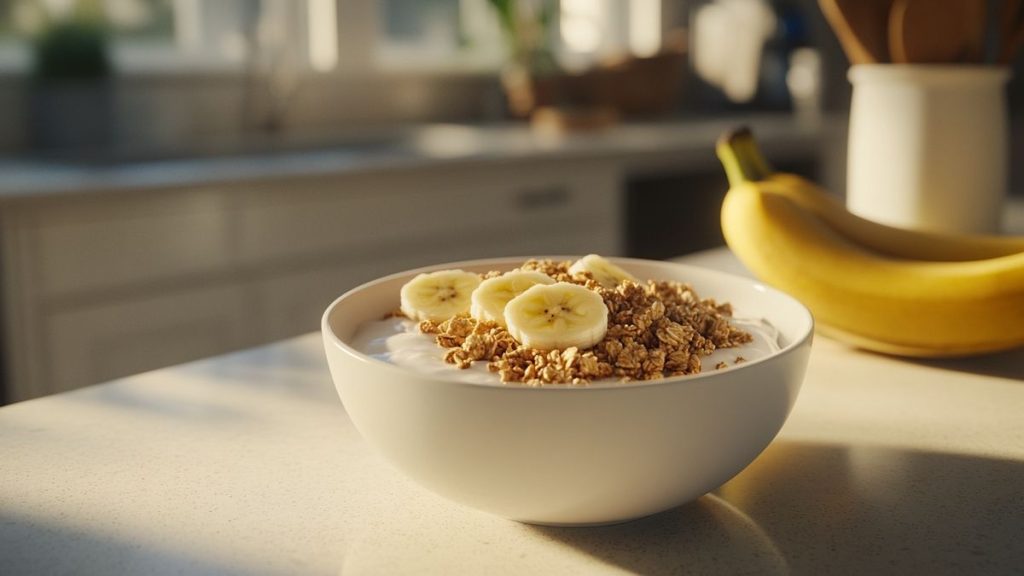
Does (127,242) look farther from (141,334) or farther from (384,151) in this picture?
(384,151)

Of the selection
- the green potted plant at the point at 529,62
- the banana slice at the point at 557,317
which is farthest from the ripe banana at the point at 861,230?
the green potted plant at the point at 529,62

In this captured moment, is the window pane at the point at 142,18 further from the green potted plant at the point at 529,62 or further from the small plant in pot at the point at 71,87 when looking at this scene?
the green potted plant at the point at 529,62

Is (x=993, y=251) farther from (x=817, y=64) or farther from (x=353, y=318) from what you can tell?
(x=817, y=64)

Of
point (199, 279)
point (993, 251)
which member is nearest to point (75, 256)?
point (199, 279)

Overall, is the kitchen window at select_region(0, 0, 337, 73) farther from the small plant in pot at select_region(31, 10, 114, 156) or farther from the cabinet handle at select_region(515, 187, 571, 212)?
the cabinet handle at select_region(515, 187, 571, 212)

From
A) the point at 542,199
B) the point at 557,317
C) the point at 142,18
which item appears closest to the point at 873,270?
the point at 557,317

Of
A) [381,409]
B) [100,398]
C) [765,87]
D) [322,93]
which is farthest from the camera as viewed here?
[765,87]
